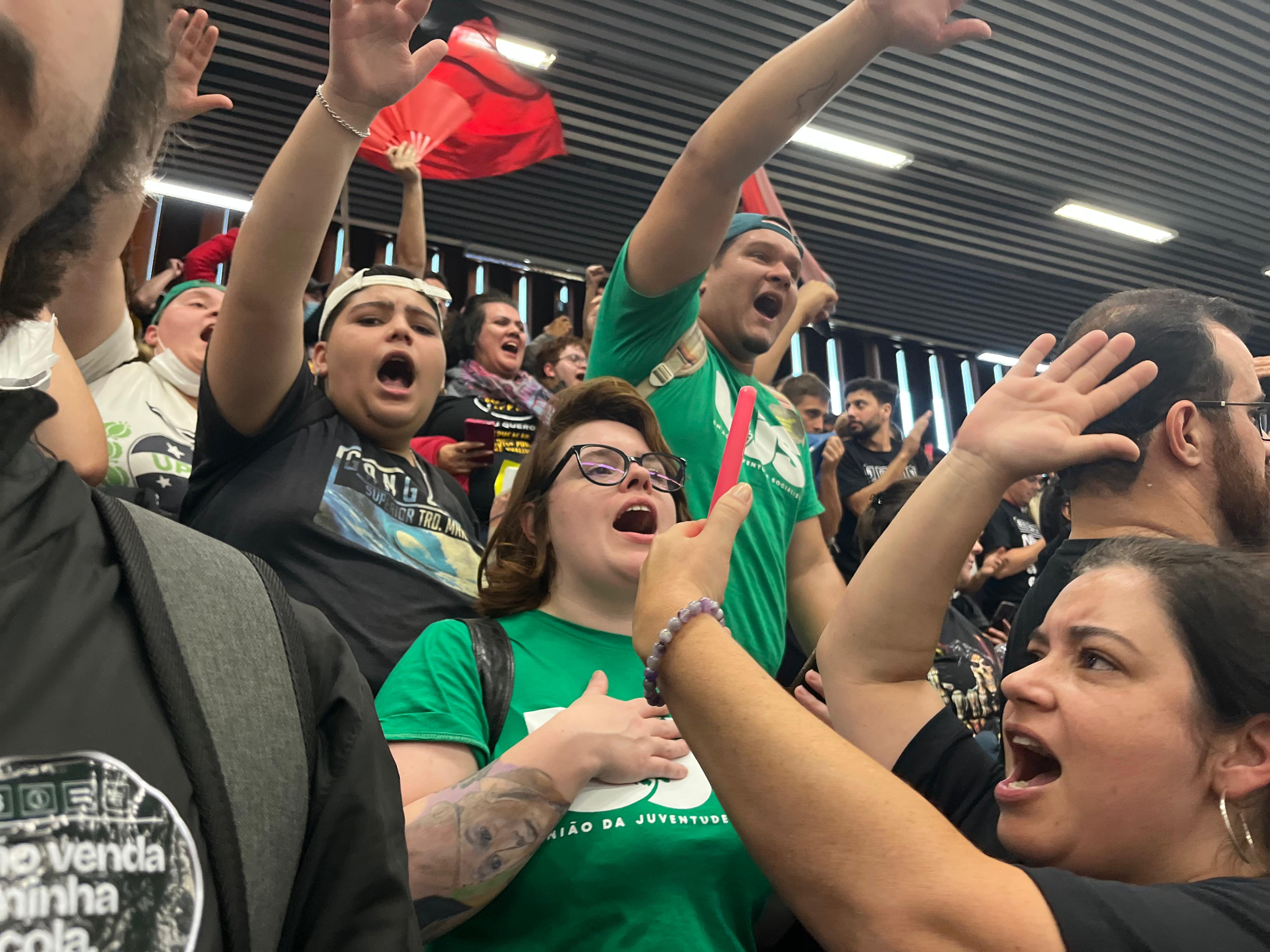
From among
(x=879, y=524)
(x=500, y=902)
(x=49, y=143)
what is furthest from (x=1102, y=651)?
(x=879, y=524)

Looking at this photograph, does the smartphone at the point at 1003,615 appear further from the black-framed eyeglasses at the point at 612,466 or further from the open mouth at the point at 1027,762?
the open mouth at the point at 1027,762

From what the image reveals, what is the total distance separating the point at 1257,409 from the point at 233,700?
1475mm

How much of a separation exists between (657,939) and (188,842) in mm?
704

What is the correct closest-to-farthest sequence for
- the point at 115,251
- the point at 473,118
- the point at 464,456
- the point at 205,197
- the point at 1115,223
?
the point at 115,251 < the point at 464,456 < the point at 473,118 < the point at 205,197 < the point at 1115,223

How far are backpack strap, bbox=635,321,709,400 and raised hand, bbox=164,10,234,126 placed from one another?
878 mm

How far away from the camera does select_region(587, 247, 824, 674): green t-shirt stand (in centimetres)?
187

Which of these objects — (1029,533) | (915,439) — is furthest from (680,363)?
(1029,533)

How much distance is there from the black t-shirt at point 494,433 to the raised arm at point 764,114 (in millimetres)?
864

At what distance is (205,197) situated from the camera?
6.96 metres

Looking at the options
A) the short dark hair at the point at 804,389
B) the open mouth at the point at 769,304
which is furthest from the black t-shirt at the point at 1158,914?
the short dark hair at the point at 804,389

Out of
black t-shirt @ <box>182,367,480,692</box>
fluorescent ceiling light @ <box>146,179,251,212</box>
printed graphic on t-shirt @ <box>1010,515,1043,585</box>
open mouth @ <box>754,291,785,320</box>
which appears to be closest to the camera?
black t-shirt @ <box>182,367,480,692</box>

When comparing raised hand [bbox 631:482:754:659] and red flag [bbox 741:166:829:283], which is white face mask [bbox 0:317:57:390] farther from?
red flag [bbox 741:166:829:283]

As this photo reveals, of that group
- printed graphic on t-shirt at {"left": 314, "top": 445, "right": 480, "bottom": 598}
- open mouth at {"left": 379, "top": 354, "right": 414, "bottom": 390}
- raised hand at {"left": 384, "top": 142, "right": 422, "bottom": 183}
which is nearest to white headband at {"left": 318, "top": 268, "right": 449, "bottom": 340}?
open mouth at {"left": 379, "top": 354, "right": 414, "bottom": 390}

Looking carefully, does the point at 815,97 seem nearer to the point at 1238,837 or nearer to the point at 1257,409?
the point at 1257,409
